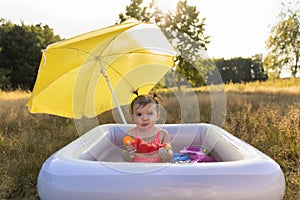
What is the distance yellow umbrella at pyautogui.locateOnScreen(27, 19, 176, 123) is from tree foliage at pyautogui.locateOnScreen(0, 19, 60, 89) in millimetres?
17326

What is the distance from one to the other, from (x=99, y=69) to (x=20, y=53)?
62.6 ft

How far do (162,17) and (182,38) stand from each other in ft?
23.7

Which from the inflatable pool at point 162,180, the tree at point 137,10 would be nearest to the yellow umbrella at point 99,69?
the inflatable pool at point 162,180

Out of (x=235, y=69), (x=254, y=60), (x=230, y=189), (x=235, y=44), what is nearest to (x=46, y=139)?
(x=235, y=44)

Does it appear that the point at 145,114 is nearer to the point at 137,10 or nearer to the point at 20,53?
the point at 137,10

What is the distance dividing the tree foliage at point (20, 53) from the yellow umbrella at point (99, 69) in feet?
56.8

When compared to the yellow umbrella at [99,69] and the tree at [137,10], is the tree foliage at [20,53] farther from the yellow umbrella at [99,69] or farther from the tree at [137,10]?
the yellow umbrella at [99,69]

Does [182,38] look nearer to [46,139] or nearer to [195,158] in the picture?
[195,158]

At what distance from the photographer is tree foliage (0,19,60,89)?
20172mm

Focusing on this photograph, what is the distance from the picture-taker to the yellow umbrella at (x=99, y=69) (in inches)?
93.5

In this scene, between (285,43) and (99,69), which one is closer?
(99,69)

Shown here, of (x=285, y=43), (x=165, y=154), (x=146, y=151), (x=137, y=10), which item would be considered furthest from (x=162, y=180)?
(x=285, y=43)

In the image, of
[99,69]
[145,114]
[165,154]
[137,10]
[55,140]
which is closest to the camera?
[165,154]

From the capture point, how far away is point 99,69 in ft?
10.9
